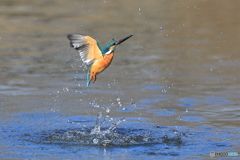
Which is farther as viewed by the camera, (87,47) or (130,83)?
(130,83)

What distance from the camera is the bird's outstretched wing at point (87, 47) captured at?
16.6ft

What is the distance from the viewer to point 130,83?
25.8 feet

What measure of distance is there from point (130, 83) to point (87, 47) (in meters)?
2.83

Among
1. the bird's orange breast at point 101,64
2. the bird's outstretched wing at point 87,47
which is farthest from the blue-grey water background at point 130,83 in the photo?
the bird's outstretched wing at point 87,47

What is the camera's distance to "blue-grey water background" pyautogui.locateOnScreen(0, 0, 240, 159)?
215 inches

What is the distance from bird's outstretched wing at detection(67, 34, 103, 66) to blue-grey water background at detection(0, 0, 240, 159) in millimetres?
805

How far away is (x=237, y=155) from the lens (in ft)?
16.5

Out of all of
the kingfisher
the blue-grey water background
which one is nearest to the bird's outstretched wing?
the kingfisher

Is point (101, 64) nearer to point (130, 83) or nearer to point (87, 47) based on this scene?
point (87, 47)

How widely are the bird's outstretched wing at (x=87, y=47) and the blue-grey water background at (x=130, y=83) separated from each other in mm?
805

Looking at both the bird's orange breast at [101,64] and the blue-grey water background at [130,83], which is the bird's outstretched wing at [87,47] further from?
the blue-grey water background at [130,83]

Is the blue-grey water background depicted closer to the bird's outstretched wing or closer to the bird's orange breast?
the bird's orange breast

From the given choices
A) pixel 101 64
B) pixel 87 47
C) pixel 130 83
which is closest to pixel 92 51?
pixel 87 47

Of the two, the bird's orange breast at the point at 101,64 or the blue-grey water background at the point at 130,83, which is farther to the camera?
the blue-grey water background at the point at 130,83
